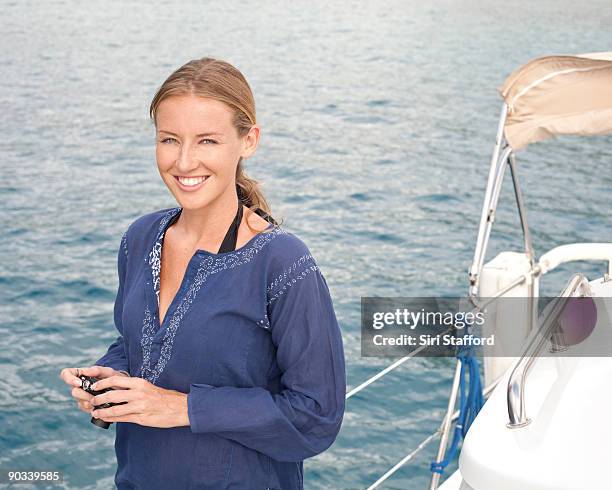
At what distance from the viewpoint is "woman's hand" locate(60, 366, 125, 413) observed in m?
1.77

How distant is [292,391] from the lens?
1.75m

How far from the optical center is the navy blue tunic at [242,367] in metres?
1.72

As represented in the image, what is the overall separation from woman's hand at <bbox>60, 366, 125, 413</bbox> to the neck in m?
0.29

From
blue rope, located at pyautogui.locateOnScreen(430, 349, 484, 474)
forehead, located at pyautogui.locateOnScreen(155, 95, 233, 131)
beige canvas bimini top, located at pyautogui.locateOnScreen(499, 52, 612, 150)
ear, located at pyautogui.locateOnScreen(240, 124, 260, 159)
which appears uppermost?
beige canvas bimini top, located at pyautogui.locateOnScreen(499, 52, 612, 150)

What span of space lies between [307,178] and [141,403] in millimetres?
11466

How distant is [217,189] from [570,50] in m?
22.5

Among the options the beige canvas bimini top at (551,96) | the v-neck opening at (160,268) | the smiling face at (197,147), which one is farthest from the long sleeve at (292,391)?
the beige canvas bimini top at (551,96)

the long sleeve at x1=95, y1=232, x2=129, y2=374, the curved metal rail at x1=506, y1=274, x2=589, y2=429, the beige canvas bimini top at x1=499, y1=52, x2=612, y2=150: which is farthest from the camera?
the beige canvas bimini top at x1=499, y1=52, x2=612, y2=150

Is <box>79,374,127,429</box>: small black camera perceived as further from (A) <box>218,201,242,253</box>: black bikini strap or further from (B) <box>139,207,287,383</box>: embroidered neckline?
(A) <box>218,201,242,253</box>: black bikini strap

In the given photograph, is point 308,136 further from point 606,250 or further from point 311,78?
point 606,250

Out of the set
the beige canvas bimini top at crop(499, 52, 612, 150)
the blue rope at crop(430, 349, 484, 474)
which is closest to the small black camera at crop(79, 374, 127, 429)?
the blue rope at crop(430, 349, 484, 474)

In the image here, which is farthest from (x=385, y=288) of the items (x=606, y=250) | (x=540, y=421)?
(x=540, y=421)

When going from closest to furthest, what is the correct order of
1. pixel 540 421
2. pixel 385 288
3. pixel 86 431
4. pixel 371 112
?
pixel 540 421 → pixel 86 431 → pixel 385 288 → pixel 371 112

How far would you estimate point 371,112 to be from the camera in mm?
17266
